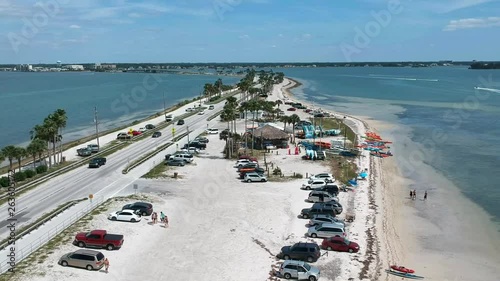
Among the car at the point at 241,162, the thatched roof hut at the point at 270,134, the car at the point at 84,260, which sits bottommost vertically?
the car at the point at 241,162

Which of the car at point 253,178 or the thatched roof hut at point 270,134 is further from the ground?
the thatched roof hut at point 270,134

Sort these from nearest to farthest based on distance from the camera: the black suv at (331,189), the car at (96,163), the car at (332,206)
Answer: the car at (332,206)
the black suv at (331,189)
the car at (96,163)

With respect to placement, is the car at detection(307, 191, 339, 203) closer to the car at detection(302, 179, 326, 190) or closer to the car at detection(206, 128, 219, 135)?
the car at detection(302, 179, 326, 190)

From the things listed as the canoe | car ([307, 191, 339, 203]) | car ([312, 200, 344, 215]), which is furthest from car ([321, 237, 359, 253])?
car ([307, 191, 339, 203])

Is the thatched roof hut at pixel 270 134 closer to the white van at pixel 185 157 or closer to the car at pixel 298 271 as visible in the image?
the white van at pixel 185 157

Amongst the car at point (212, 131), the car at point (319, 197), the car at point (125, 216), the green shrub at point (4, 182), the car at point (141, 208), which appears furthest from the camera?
the car at point (212, 131)

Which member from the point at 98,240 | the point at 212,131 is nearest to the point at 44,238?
the point at 98,240

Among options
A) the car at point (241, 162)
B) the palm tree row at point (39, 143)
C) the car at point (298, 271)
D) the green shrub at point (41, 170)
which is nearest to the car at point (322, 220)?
the car at point (298, 271)

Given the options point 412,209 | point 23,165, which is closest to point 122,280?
point 412,209

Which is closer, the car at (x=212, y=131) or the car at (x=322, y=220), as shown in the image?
the car at (x=322, y=220)
